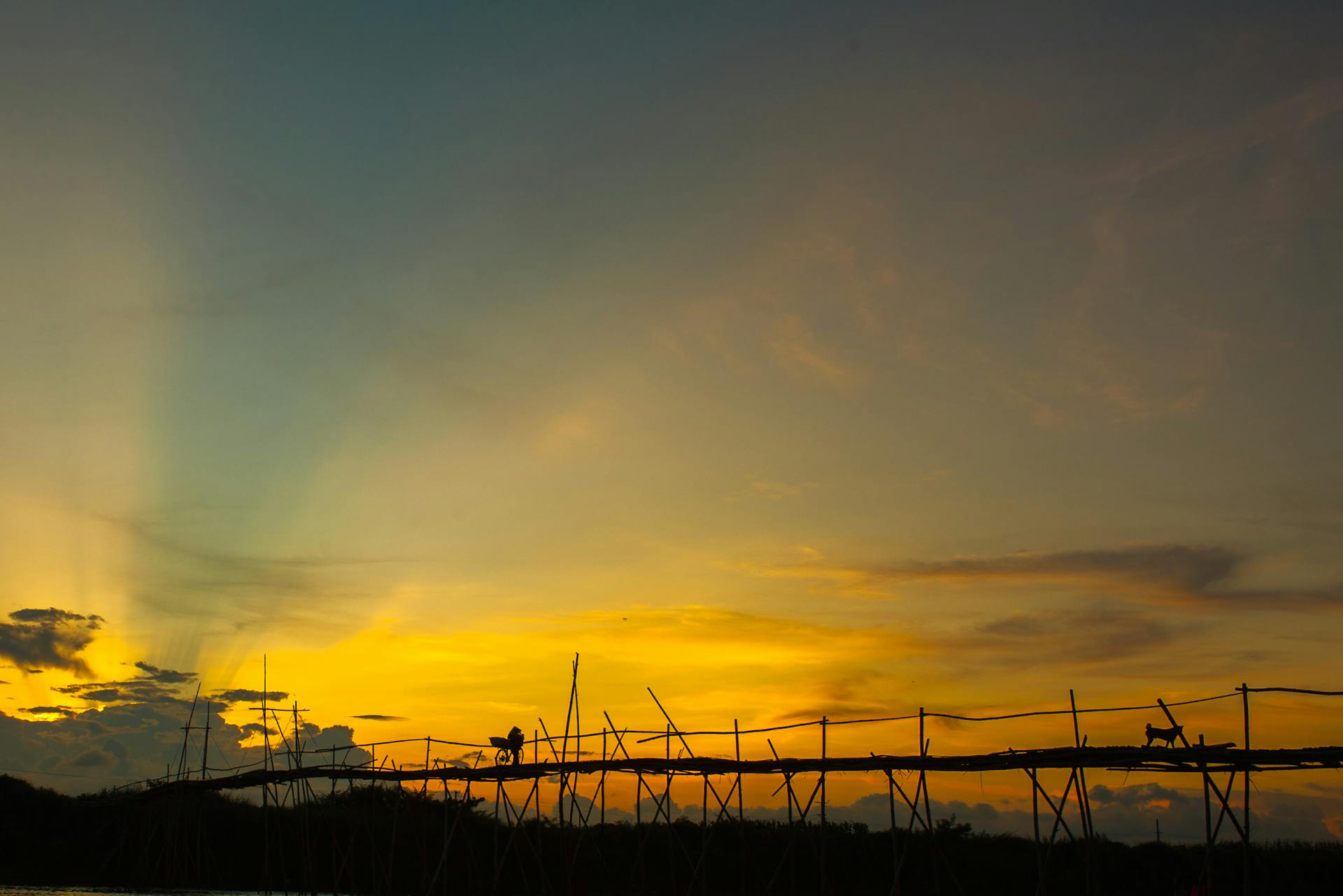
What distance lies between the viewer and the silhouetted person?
71.8 feet

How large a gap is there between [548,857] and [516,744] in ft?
39.1

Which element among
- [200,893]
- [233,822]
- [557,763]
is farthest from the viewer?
[233,822]

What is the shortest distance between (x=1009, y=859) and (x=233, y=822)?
2585 centimetres

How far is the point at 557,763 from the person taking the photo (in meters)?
20.3

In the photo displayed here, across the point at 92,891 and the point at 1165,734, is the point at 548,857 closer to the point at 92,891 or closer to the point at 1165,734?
the point at 92,891

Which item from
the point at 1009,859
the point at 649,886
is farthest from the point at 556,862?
the point at 1009,859

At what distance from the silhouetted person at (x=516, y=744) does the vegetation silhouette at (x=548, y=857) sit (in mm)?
7788

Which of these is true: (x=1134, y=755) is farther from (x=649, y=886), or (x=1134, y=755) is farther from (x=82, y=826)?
(x=82, y=826)

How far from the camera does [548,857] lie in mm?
Answer: 32000

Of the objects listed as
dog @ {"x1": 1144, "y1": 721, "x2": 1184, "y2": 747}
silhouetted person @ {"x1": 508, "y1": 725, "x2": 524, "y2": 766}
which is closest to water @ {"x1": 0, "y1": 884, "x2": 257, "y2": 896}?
silhouetted person @ {"x1": 508, "y1": 725, "x2": 524, "y2": 766}

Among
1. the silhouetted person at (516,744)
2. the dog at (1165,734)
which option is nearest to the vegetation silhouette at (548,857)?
the silhouetted person at (516,744)

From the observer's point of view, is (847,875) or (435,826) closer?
(847,875)

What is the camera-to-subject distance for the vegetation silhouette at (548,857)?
30156 mm

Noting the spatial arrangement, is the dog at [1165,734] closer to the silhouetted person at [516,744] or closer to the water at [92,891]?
the silhouetted person at [516,744]
